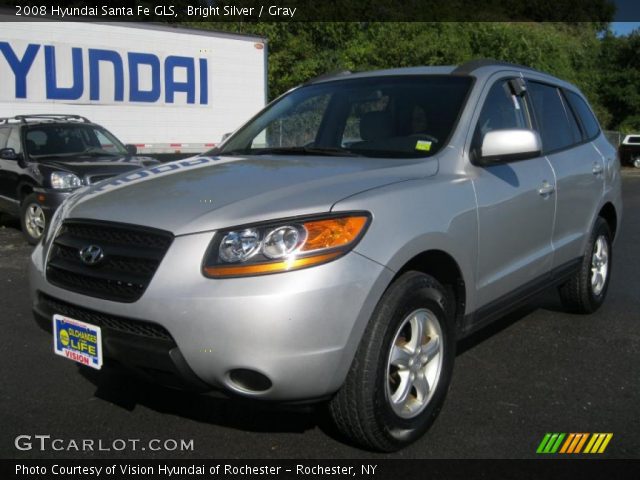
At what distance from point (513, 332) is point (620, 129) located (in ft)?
106

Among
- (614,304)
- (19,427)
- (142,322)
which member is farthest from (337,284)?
(614,304)

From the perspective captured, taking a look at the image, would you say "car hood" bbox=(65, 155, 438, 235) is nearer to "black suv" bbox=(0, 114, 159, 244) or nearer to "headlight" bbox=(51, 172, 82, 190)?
"headlight" bbox=(51, 172, 82, 190)

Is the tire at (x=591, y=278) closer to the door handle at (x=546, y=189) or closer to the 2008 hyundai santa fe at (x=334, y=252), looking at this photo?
the 2008 hyundai santa fe at (x=334, y=252)

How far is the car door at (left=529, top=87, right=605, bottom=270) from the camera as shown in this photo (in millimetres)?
4348

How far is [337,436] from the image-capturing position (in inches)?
123

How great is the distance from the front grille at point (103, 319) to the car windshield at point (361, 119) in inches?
57.1

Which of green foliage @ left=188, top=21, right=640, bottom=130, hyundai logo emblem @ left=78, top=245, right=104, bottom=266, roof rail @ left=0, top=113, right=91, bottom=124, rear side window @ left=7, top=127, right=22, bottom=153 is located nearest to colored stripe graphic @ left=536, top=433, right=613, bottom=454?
hyundai logo emblem @ left=78, top=245, right=104, bottom=266

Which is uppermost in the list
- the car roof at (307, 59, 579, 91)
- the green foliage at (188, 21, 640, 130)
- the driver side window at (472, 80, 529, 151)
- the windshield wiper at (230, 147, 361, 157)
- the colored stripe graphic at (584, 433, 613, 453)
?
the green foliage at (188, 21, 640, 130)

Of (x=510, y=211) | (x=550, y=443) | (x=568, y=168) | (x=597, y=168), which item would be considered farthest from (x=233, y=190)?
(x=597, y=168)

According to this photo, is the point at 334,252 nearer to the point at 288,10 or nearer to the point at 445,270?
the point at 445,270

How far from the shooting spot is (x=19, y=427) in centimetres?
329

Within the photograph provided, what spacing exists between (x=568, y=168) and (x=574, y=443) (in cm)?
195

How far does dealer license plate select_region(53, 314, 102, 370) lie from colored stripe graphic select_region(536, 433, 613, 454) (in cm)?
197

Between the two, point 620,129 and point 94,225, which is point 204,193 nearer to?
point 94,225
